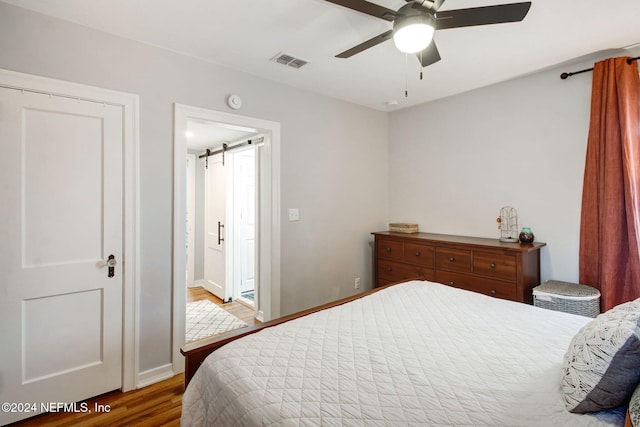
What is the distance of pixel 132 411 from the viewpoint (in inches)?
78.5

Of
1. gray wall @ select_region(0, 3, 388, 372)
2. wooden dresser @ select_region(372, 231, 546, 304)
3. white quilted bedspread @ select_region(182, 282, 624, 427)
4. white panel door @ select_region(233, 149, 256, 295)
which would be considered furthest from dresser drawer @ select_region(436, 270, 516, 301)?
white panel door @ select_region(233, 149, 256, 295)

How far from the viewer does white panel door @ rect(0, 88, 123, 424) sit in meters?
1.83

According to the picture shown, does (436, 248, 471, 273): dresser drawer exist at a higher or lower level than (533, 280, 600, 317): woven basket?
higher

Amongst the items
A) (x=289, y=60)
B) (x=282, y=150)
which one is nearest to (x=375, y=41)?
(x=289, y=60)

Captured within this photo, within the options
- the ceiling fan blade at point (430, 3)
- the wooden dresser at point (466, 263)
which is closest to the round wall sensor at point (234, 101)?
the ceiling fan blade at point (430, 3)

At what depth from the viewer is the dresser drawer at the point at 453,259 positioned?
2.84 m

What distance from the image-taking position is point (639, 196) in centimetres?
225

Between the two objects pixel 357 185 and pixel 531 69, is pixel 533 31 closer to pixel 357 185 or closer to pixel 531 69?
pixel 531 69

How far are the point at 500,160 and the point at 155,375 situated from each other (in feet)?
11.9

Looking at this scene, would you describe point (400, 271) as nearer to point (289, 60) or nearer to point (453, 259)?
point (453, 259)

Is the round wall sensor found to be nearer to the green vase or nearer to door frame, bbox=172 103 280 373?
door frame, bbox=172 103 280 373

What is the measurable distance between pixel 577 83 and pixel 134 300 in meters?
3.96

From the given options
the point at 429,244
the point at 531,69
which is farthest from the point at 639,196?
the point at 429,244

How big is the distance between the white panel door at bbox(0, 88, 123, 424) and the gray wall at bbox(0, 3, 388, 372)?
0.19 m
